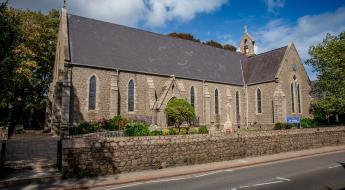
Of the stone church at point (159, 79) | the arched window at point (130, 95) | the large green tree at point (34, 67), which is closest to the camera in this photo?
the stone church at point (159, 79)

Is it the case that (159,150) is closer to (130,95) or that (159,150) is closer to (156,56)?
(130,95)

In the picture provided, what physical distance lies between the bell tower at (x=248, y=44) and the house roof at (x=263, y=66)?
6.44 meters

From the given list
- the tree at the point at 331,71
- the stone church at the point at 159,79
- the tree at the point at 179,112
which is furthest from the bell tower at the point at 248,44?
the tree at the point at 179,112

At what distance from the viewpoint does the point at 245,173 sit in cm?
1267

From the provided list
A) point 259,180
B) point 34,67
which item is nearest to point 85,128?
point 34,67

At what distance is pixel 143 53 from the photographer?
3044 centimetres

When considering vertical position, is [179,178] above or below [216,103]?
below

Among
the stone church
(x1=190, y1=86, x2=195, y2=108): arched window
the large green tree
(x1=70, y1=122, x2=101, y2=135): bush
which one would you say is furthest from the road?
the large green tree

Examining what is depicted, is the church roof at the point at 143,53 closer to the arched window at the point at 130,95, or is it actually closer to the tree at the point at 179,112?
the arched window at the point at 130,95

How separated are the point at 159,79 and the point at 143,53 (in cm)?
407

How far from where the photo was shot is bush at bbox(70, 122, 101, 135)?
2127 cm

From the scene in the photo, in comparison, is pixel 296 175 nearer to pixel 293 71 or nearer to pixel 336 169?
pixel 336 169

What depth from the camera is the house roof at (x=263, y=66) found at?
34784 millimetres

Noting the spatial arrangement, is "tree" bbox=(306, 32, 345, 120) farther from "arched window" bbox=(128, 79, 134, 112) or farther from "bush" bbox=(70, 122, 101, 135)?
"bush" bbox=(70, 122, 101, 135)
